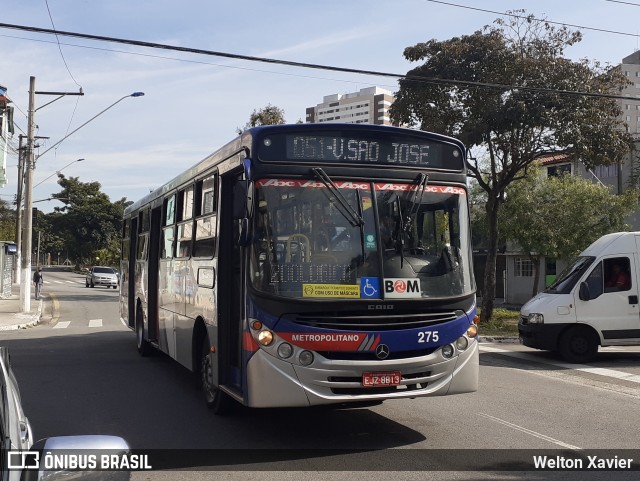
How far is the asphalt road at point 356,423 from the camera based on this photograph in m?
6.66

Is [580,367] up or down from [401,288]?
down

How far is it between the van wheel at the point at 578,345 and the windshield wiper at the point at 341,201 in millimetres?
8928

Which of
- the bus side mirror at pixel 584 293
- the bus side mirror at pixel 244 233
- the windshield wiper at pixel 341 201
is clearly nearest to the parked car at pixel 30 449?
the bus side mirror at pixel 244 233

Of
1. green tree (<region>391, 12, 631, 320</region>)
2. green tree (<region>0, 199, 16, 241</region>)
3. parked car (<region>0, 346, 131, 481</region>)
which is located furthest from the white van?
green tree (<region>0, 199, 16, 241</region>)

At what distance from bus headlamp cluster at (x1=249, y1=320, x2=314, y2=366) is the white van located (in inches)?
360

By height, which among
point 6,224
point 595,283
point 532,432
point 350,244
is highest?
point 6,224

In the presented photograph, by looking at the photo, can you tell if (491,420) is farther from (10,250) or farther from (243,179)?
(10,250)

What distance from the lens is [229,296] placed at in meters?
8.16

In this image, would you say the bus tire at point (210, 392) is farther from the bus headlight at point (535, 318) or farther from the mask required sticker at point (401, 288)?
the bus headlight at point (535, 318)

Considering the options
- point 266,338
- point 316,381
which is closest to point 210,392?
point 266,338

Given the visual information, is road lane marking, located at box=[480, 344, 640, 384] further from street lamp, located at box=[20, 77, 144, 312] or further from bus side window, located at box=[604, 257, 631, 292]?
street lamp, located at box=[20, 77, 144, 312]

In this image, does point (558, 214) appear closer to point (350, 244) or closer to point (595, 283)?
point (595, 283)

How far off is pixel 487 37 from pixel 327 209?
16318mm

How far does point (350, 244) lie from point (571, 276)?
9.38 metres
